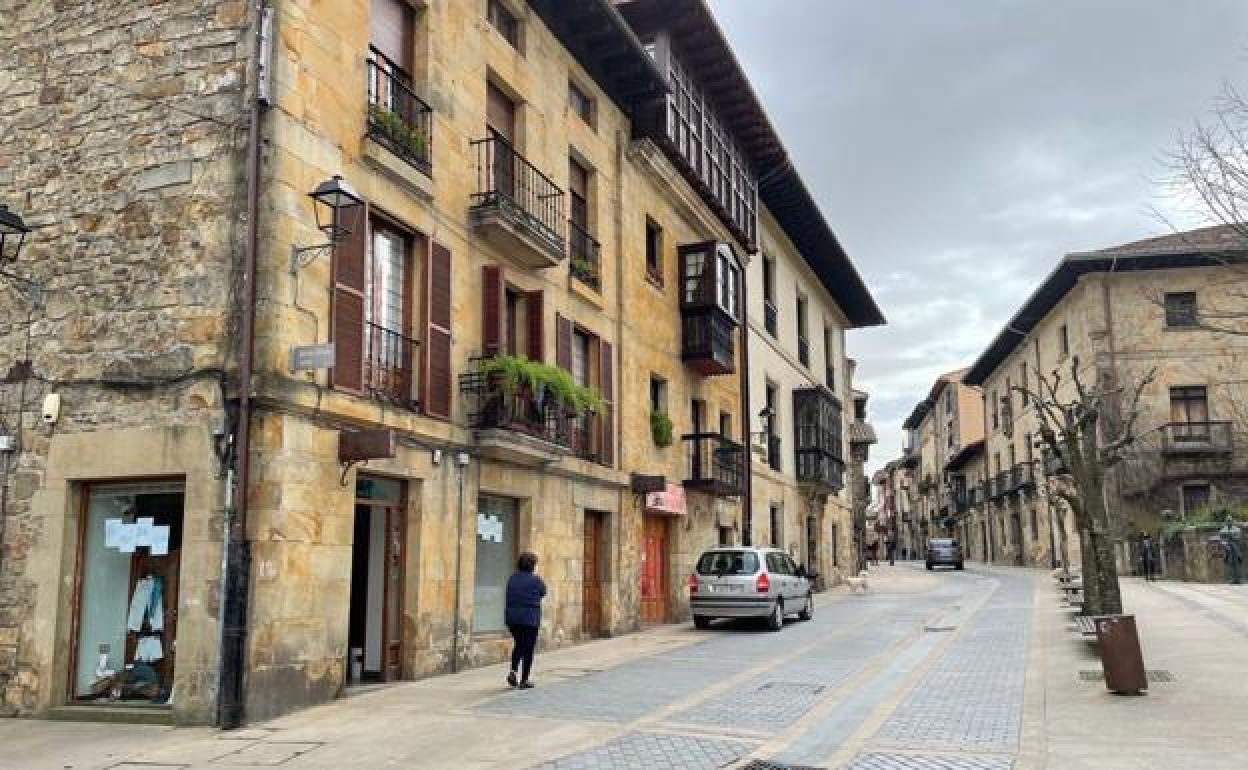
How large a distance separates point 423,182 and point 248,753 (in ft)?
23.3

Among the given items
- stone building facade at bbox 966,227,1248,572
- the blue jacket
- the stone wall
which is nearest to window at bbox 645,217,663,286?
the blue jacket

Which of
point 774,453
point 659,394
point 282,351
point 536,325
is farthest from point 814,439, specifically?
point 282,351

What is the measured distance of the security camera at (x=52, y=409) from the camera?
427 inches

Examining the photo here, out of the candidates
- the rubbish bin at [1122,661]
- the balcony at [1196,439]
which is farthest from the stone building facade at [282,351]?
the balcony at [1196,439]

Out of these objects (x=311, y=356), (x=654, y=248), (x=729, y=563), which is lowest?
(x=729, y=563)

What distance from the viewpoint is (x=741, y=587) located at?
18953 millimetres

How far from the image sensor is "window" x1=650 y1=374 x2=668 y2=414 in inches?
845

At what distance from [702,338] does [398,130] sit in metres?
11.0

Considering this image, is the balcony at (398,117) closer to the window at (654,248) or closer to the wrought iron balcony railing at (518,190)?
the wrought iron balcony railing at (518,190)

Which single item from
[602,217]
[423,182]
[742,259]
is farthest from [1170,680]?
[742,259]

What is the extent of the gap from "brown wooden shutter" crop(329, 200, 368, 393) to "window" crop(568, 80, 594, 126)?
7.72m

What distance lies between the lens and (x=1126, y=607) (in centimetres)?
2111

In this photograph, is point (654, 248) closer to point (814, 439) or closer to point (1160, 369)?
point (814, 439)

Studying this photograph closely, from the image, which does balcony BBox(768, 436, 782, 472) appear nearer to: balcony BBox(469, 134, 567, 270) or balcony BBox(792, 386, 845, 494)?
balcony BBox(792, 386, 845, 494)
